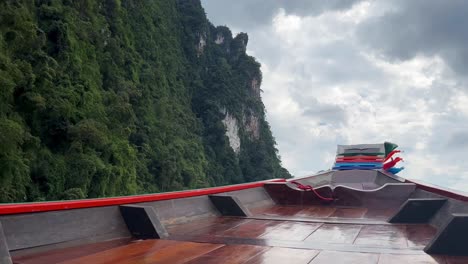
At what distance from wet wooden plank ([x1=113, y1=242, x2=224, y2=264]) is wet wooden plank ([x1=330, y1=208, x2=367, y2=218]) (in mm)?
1313

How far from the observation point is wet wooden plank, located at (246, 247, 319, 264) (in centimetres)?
139

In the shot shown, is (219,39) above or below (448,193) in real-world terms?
above

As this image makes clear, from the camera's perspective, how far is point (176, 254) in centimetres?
149

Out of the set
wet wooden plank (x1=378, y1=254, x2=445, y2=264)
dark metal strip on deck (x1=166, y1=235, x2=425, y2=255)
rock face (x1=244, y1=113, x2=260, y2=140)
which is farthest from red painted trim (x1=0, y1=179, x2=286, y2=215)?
rock face (x1=244, y1=113, x2=260, y2=140)

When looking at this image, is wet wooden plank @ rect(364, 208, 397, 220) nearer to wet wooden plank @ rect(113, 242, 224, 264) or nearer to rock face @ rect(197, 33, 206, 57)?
wet wooden plank @ rect(113, 242, 224, 264)

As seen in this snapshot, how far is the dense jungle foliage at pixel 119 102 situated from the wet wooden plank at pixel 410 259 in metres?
14.2

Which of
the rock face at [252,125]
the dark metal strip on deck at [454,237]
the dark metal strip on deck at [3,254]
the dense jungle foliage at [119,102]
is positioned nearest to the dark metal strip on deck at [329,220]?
the dark metal strip on deck at [454,237]

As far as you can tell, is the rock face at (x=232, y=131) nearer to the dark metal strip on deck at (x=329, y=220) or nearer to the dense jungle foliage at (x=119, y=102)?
the dense jungle foliage at (x=119, y=102)

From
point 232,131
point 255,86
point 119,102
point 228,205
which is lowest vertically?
point 228,205

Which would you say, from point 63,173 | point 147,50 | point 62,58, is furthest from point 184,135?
point 63,173

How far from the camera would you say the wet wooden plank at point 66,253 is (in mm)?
1306

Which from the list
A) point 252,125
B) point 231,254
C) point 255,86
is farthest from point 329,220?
point 255,86

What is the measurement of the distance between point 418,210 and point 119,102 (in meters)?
23.1

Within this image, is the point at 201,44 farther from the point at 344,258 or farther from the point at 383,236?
the point at 344,258
